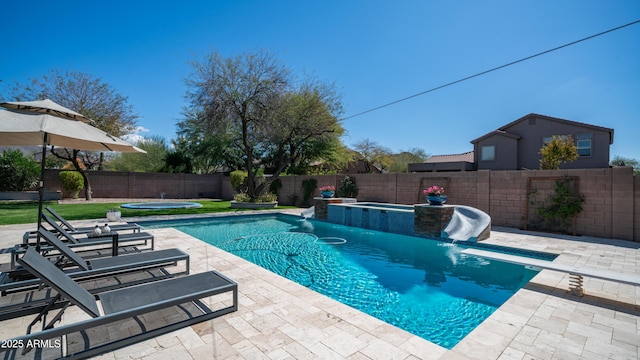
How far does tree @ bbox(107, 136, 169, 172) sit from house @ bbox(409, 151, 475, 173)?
24.3 meters

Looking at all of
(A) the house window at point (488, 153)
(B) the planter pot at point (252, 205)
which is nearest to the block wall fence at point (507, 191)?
(B) the planter pot at point (252, 205)

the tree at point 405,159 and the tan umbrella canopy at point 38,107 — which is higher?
the tree at point 405,159

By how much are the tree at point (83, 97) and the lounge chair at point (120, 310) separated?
64.2 feet

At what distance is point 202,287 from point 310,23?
13166mm

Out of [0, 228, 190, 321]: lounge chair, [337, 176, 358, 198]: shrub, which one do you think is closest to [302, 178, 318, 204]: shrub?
[337, 176, 358, 198]: shrub

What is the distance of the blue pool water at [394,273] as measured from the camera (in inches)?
155

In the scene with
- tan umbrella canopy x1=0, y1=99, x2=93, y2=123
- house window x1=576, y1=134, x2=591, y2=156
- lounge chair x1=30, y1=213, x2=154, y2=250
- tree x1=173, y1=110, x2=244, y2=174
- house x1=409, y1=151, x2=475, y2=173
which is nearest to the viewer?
tan umbrella canopy x1=0, y1=99, x2=93, y2=123

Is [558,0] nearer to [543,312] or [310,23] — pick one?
[310,23]

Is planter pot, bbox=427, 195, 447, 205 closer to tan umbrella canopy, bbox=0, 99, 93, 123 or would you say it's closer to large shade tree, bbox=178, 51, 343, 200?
tan umbrella canopy, bbox=0, 99, 93, 123

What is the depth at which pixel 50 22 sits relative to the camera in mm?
10281

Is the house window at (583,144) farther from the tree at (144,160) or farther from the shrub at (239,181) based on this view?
the tree at (144,160)

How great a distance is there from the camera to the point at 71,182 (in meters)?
18.6

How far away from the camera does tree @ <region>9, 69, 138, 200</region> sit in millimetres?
17703

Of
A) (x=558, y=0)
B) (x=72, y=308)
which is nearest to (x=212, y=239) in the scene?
(x=72, y=308)
